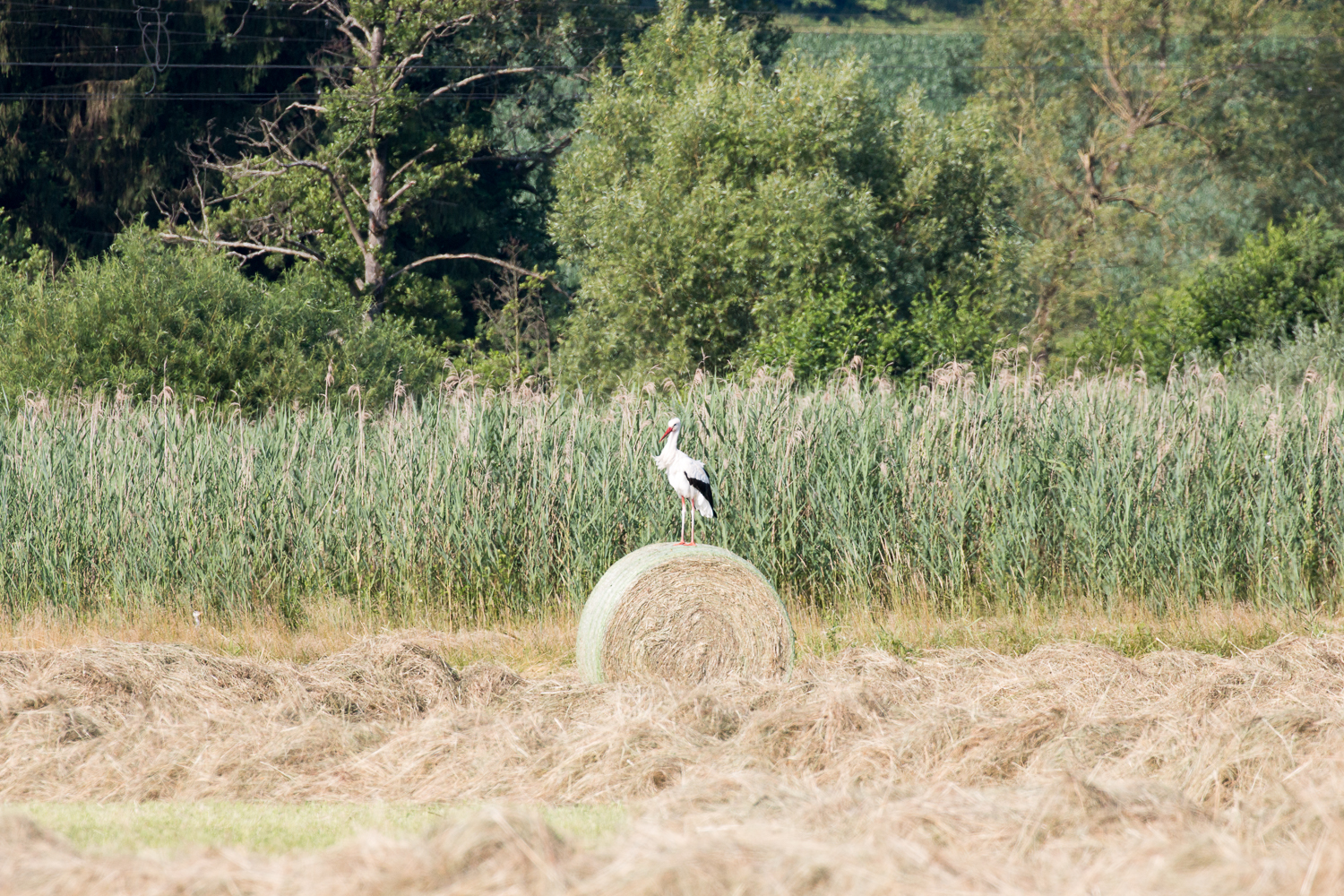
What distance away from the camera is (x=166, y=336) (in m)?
14.8

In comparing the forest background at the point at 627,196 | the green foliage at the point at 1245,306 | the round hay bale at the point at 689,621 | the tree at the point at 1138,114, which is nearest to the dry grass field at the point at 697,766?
the round hay bale at the point at 689,621

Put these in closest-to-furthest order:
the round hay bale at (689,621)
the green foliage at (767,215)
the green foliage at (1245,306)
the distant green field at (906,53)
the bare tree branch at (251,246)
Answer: the round hay bale at (689,621) → the green foliage at (767,215) → the green foliage at (1245,306) → the bare tree branch at (251,246) → the distant green field at (906,53)

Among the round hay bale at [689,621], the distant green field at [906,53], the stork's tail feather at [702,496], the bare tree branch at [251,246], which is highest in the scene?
the distant green field at [906,53]

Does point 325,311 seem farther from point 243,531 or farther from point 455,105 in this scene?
point 455,105

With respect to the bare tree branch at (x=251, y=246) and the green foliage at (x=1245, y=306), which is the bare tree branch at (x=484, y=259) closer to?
the bare tree branch at (x=251, y=246)

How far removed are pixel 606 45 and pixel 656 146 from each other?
6.58 m

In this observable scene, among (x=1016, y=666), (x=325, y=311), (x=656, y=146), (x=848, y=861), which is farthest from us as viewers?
(x=656, y=146)

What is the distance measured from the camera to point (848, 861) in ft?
11.0

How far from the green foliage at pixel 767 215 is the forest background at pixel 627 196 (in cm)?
7

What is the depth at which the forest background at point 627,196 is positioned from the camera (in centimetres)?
1628

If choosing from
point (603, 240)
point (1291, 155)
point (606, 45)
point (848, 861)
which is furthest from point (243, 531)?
point (1291, 155)

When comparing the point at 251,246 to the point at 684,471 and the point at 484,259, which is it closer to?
the point at 484,259

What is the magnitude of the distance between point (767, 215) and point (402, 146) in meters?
8.69

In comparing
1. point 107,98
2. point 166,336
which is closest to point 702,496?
point 166,336
